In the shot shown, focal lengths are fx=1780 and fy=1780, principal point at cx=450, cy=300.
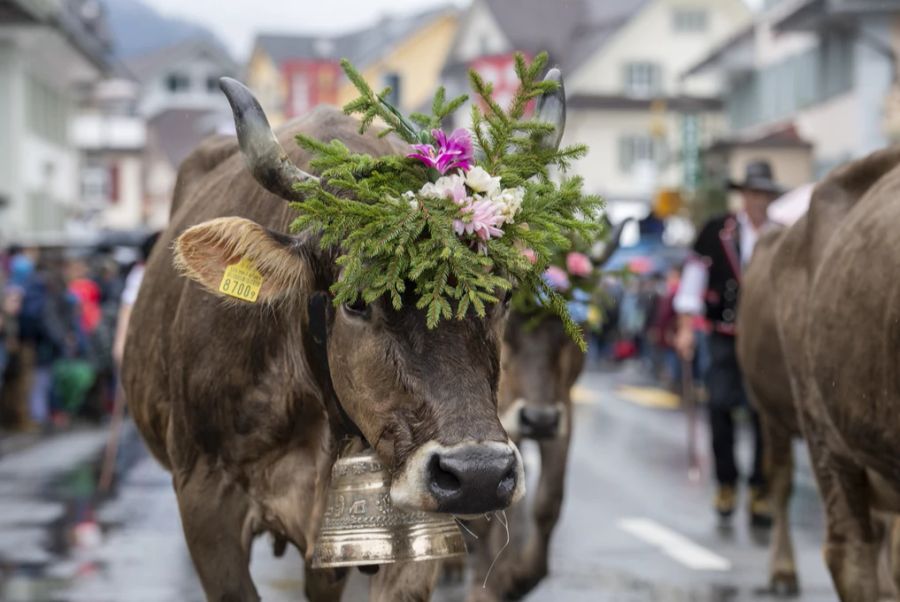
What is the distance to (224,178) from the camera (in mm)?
6625

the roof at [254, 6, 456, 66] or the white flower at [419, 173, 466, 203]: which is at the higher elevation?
the roof at [254, 6, 456, 66]

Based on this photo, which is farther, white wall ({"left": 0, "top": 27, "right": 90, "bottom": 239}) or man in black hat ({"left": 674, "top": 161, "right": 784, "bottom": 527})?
white wall ({"left": 0, "top": 27, "right": 90, "bottom": 239})

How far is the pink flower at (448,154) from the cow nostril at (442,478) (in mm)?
897

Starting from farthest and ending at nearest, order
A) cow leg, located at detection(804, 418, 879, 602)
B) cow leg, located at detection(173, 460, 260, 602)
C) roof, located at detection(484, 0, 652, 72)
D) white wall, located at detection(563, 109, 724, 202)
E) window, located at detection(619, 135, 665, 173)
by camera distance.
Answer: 1. roof, located at detection(484, 0, 652, 72)
2. window, located at detection(619, 135, 665, 173)
3. white wall, located at detection(563, 109, 724, 202)
4. cow leg, located at detection(804, 418, 879, 602)
5. cow leg, located at detection(173, 460, 260, 602)

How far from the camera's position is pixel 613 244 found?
970 cm

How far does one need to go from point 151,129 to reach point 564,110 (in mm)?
92261

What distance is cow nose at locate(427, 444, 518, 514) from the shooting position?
4.55m

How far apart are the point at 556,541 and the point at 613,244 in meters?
2.31

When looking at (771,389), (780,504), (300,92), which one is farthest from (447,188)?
(300,92)

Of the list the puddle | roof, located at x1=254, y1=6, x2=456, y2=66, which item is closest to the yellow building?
roof, located at x1=254, y1=6, x2=456, y2=66

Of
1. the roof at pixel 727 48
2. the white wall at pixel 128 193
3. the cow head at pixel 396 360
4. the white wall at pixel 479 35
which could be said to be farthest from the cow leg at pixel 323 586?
the white wall at pixel 128 193

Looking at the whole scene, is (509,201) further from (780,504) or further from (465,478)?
(780,504)

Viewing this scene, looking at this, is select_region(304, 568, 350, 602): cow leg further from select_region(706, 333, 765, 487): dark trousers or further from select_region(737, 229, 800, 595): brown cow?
select_region(706, 333, 765, 487): dark trousers

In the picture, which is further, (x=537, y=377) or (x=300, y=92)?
(x=300, y=92)
